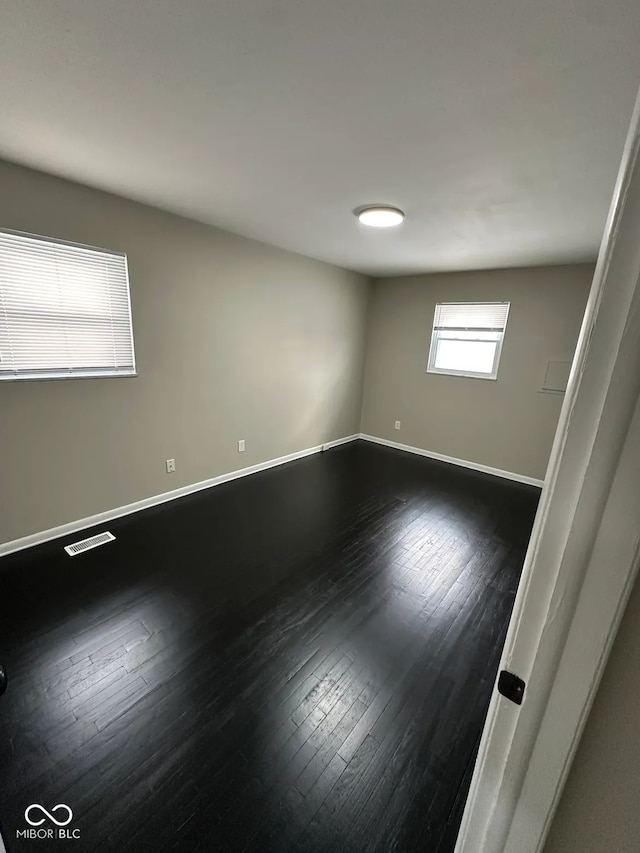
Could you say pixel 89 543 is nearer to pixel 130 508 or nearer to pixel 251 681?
pixel 130 508

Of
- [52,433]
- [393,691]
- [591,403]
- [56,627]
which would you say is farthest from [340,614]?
[52,433]

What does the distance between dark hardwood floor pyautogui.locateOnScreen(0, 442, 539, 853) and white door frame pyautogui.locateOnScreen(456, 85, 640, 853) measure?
0.89 m

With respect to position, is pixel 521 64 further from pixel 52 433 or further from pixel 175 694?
pixel 52 433

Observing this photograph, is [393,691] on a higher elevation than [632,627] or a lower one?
lower

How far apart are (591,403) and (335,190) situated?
219 centimetres

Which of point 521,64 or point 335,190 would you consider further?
point 335,190

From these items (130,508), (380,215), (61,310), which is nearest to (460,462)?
(380,215)

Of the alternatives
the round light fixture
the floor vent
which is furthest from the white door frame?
the floor vent

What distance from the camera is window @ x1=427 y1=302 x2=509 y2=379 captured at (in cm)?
415

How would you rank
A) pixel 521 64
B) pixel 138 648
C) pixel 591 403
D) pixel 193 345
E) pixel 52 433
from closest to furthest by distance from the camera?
pixel 591 403
pixel 521 64
pixel 138 648
pixel 52 433
pixel 193 345

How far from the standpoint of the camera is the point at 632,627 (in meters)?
0.47

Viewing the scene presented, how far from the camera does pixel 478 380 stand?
170 inches

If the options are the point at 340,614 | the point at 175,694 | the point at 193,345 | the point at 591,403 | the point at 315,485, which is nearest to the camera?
the point at 591,403

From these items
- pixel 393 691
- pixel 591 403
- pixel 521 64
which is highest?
pixel 521 64
